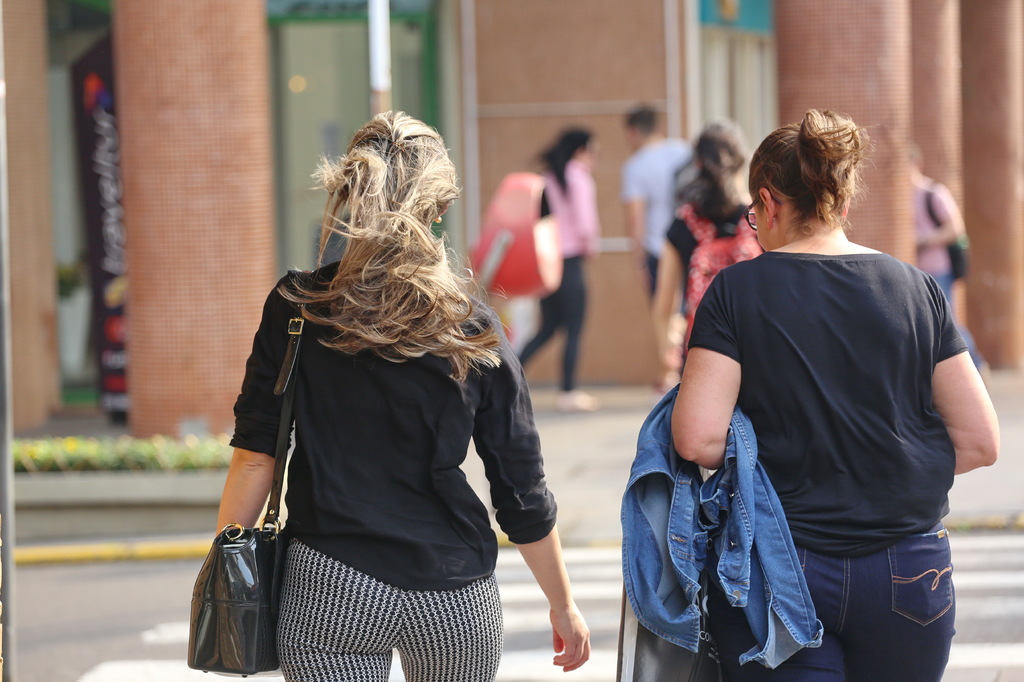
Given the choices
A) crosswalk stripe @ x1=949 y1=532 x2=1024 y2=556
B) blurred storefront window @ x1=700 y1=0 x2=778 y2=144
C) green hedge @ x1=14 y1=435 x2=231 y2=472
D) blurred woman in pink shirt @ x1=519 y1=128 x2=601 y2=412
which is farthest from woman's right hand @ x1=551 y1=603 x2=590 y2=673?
blurred storefront window @ x1=700 y1=0 x2=778 y2=144

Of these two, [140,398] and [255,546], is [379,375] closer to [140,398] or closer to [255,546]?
[255,546]

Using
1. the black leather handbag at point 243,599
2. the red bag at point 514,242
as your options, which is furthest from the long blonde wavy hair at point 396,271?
the red bag at point 514,242

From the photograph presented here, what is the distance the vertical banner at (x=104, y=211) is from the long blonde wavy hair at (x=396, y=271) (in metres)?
8.53

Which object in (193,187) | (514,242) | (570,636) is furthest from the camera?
(514,242)

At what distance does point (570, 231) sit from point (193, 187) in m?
3.10

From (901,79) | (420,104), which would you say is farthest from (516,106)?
(901,79)

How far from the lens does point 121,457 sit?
8008mm

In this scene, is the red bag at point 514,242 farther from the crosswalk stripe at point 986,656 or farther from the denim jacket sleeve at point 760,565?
the denim jacket sleeve at point 760,565

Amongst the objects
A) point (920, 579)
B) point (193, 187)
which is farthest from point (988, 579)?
point (193, 187)

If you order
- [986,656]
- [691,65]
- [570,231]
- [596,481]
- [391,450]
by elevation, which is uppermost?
[691,65]

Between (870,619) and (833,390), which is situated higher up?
(833,390)

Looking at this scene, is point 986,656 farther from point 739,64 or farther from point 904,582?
point 739,64

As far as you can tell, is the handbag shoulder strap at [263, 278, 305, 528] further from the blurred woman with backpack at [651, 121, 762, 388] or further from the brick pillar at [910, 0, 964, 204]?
the brick pillar at [910, 0, 964, 204]

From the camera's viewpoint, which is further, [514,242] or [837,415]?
[514,242]
